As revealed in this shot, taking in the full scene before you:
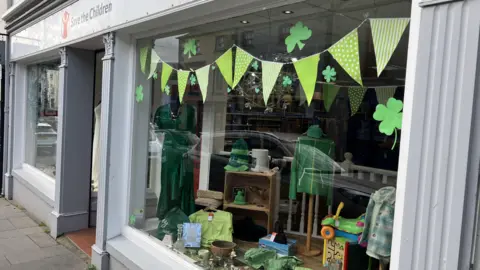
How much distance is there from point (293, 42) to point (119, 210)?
257 centimetres

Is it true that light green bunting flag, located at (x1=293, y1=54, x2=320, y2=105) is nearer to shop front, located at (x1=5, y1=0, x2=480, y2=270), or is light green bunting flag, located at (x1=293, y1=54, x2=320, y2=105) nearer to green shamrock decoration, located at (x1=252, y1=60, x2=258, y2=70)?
shop front, located at (x1=5, y1=0, x2=480, y2=270)

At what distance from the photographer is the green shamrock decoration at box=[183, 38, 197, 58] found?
3.73m

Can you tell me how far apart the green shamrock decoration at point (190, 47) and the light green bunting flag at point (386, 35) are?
1792 millimetres

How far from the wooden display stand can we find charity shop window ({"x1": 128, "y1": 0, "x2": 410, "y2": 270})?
1 centimetres

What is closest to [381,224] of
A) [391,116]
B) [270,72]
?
[391,116]

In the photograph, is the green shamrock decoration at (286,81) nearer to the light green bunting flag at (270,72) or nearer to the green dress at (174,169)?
the light green bunting flag at (270,72)

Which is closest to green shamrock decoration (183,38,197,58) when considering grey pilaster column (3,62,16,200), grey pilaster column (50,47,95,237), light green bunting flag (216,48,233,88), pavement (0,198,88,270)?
light green bunting flag (216,48,233,88)

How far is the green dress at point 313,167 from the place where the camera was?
4.05 meters

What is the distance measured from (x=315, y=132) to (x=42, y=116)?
203 inches

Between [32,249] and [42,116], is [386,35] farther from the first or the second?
[42,116]

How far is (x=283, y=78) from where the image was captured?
311 cm

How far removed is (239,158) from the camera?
4.68 m

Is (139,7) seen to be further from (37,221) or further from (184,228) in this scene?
(37,221)

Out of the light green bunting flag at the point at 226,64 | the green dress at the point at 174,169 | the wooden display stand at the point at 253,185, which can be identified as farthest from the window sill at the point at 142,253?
the light green bunting flag at the point at 226,64
